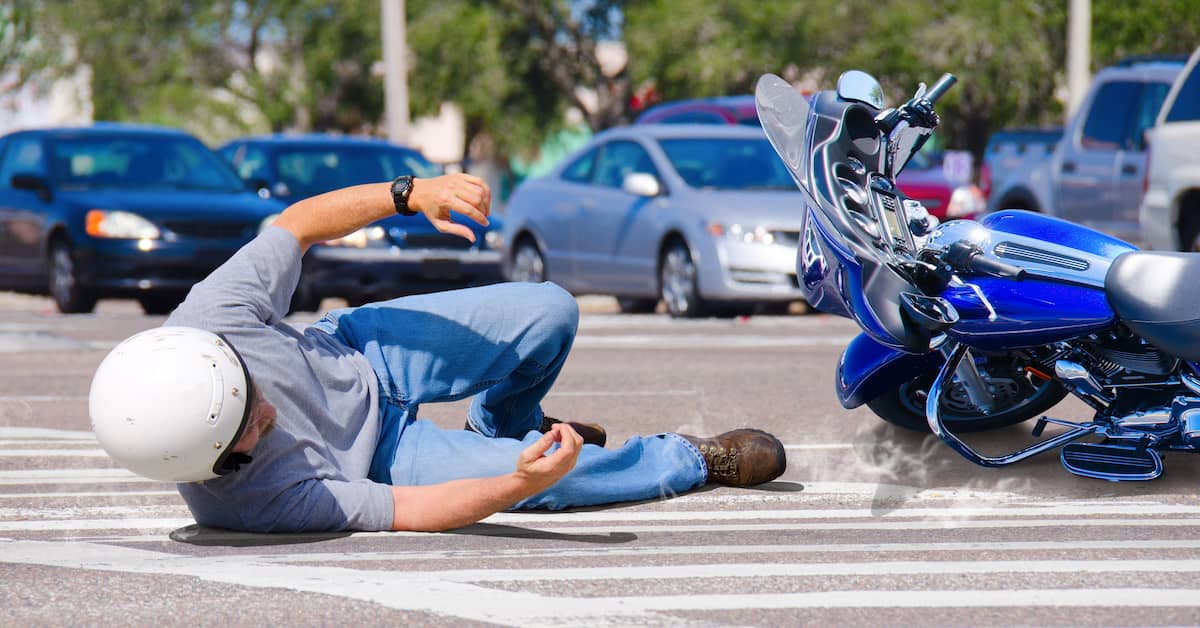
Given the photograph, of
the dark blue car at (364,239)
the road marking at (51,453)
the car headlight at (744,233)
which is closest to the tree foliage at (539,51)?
the dark blue car at (364,239)

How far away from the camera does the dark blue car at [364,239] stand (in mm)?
16094

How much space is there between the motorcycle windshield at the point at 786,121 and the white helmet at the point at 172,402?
5.79 feet

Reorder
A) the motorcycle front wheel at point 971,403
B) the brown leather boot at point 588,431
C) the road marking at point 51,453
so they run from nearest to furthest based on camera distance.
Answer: the brown leather boot at point 588,431 → the motorcycle front wheel at point 971,403 → the road marking at point 51,453

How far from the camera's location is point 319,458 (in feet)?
17.2

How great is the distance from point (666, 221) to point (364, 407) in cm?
962

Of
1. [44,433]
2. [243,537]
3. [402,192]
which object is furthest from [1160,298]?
[44,433]

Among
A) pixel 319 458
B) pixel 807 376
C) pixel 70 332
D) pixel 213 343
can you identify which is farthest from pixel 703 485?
pixel 70 332

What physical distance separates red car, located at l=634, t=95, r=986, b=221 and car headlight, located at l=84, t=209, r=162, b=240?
256 inches

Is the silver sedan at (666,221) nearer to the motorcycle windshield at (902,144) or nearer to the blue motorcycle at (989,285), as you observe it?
the motorcycle windshield at (902,144)

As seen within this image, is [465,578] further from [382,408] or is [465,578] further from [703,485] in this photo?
[703,485]

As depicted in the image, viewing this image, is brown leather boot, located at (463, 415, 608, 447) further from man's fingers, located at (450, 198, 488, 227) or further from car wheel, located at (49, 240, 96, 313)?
car wheel, located at (49, 240, 96, 313)

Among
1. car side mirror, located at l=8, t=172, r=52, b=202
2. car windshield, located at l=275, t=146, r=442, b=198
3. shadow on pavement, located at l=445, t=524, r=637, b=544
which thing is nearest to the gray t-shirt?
shadow on pavement, located at l=445, t=524, r=637, b=544

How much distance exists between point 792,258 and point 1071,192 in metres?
3.54

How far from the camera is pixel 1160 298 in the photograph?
5.55m
